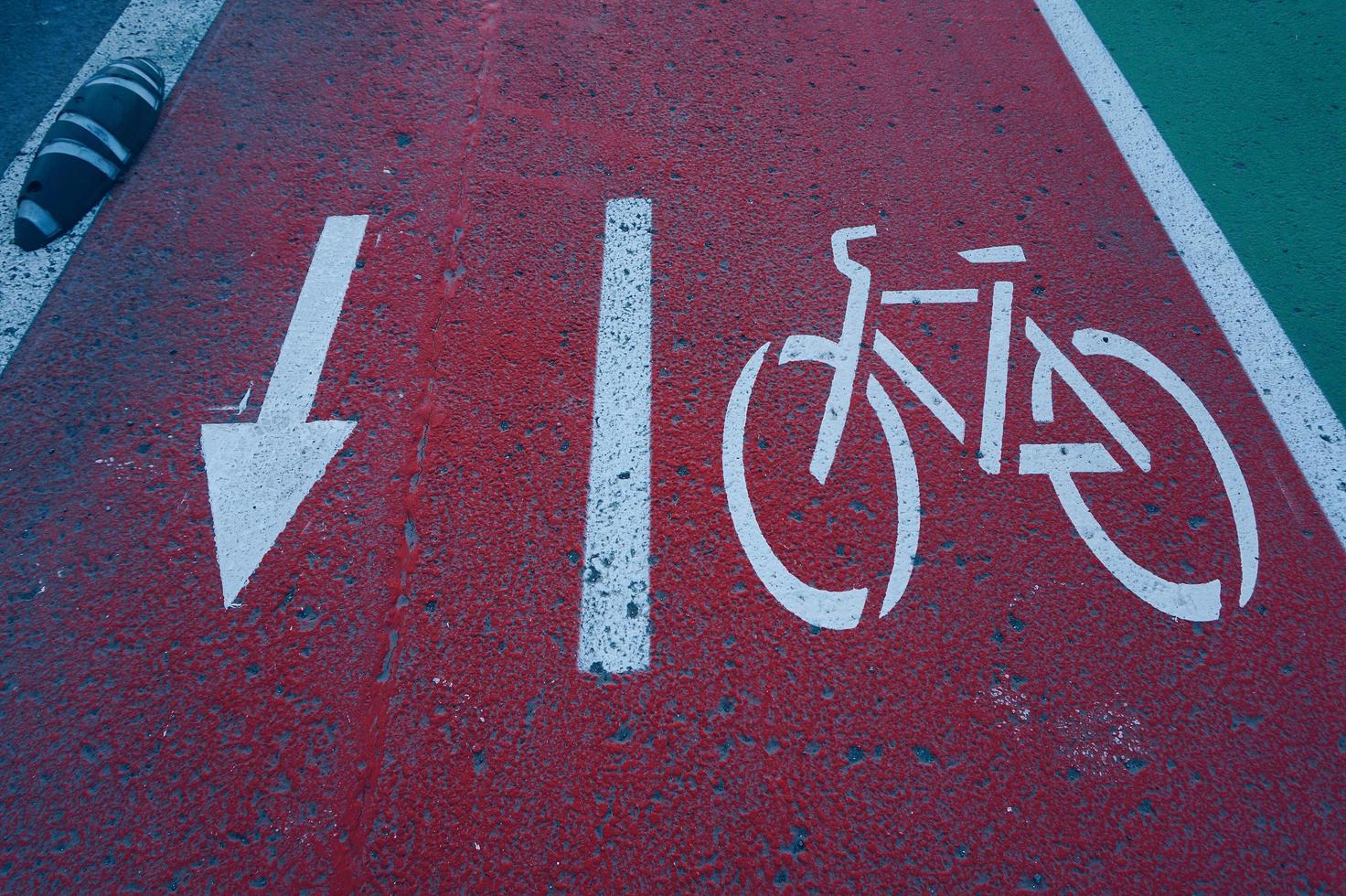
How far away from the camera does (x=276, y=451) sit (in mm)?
2941

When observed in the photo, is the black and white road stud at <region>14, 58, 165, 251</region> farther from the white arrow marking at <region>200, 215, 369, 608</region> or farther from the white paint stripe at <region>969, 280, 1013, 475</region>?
the white paint stripe at <region>969, 280, 1013, 475</region>

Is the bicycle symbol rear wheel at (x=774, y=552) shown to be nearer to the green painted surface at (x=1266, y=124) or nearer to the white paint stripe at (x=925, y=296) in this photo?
the white paint stripe at (x=925, y=296)

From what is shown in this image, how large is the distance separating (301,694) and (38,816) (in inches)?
33.5

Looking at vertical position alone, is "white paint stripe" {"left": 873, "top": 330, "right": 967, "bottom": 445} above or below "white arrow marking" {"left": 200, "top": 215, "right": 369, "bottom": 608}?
above

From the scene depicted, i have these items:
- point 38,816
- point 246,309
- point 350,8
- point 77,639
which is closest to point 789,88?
point 350,8

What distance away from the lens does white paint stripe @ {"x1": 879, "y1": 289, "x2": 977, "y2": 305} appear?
332 cm

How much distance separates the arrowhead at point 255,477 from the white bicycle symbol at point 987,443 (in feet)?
5.61

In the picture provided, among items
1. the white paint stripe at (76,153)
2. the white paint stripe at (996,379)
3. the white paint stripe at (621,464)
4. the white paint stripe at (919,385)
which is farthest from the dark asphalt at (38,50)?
the white paint stripe at (996,379)

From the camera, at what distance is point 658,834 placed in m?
2.24

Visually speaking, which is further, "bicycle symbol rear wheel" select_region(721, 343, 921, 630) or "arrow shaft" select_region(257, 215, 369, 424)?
"arrow shaft" select_region(257, 215, 369, 424)

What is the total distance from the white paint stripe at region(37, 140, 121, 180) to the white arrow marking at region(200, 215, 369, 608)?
4.64ft

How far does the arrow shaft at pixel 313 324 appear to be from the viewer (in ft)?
10.0

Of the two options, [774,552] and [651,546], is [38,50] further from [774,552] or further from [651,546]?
[774,552]

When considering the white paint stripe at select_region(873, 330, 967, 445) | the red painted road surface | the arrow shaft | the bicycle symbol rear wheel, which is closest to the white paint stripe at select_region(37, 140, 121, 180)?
the red painted road surface
